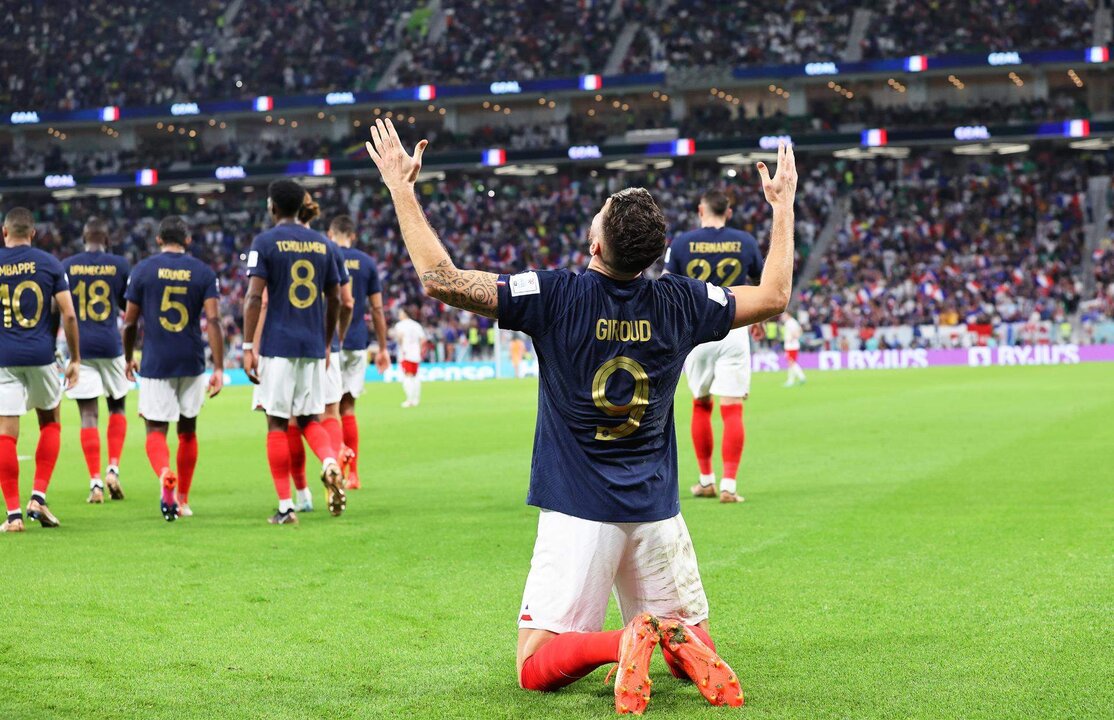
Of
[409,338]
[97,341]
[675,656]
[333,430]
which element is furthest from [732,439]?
[409,338]

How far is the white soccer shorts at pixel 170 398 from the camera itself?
35.4ft

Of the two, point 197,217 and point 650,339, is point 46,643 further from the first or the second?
point 197,217

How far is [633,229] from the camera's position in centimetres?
479

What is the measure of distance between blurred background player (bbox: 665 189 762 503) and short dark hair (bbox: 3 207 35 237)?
197 inches

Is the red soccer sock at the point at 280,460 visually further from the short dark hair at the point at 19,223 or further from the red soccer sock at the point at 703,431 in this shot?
the red soccer sock at the point at 703,431

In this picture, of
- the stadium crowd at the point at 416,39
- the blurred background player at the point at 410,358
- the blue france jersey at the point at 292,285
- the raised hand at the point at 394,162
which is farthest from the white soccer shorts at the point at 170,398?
the stadium crowd at the point at 416,39

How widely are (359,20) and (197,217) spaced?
39.9 ft

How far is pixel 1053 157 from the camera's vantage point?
54406mm

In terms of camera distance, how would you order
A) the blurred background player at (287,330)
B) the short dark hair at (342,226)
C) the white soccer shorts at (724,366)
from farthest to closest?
the short dark hair at (342,226)
the white soccer shorts at (724,366)
the blurred background player at (287,330)

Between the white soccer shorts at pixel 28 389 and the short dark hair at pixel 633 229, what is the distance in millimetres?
6638

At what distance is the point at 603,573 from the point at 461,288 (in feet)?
3.93

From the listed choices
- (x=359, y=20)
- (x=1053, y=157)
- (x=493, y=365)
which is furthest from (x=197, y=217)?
(x=1053, y=157)

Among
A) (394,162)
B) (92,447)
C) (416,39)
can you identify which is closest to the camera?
(394,162)

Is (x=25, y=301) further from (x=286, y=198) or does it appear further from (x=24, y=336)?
(x=286, y=198)
